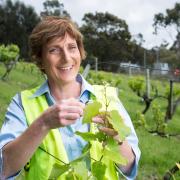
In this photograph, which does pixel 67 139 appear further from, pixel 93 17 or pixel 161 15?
pixel 93 17

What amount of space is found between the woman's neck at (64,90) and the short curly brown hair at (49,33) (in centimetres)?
15

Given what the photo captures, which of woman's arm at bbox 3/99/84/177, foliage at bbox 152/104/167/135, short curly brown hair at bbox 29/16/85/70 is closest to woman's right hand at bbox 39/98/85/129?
woman's arm at bbox 3/99/84/177

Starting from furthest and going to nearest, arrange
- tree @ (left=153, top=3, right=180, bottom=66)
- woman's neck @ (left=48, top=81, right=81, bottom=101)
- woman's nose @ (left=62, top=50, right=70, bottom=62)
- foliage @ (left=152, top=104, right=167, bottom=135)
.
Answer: tree @ (left=153, top=3, right=180, bottom=66) → foliage @ (left=152, top=104, right=167, bottom=135) → woman's neck @ (left=48, top=81, right=81, bottom=101) → woman's nose @ (left=62, top=50, right=70, bottom=62)

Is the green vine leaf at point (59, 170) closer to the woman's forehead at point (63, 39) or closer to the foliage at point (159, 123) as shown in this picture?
the woman's forehead at point (63, 39)

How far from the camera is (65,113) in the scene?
1393mm

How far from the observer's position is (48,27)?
203cm

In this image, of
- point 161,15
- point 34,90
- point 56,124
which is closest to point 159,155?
point 34,90

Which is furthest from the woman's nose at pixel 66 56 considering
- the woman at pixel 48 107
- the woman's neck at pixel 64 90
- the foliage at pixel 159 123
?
the foliage at pixel 159 123

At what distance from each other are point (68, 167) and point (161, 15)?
45365mm

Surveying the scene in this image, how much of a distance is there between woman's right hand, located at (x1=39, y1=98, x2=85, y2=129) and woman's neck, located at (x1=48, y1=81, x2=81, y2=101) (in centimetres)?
55

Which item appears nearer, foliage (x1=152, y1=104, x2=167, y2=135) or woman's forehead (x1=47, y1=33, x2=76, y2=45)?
woman's forehead (x1=47, y1=33, x2=76, y2=45)

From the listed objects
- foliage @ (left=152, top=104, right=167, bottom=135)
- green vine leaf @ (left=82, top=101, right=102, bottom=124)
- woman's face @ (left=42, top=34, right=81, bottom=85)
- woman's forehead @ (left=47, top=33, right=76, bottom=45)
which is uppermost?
woman's forehead @ (left=47, top=33, right=76, bottom=45)

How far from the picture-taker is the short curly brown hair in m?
1.98

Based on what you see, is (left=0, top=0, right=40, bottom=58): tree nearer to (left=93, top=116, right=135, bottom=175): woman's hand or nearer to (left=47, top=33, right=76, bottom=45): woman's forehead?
(left=47, top=33, right=76, bottom=45): woman's forehead
